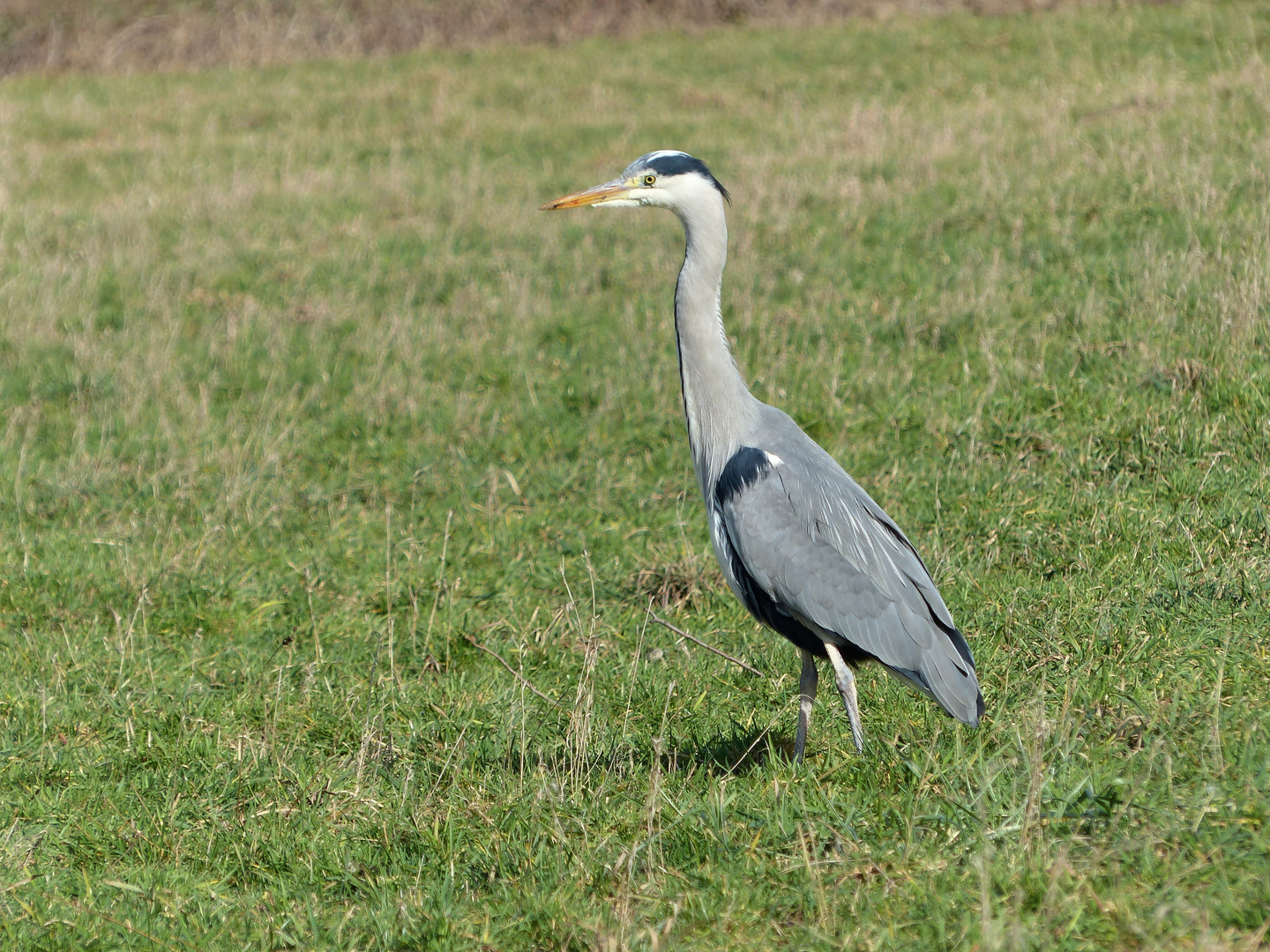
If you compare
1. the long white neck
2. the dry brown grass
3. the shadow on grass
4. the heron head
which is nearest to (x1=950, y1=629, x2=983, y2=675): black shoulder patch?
the shadow on grass

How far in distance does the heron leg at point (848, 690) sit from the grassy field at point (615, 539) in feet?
0.38

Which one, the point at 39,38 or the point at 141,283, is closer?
the point at 141,283

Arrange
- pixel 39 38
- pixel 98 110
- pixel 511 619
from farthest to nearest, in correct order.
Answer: pixel 39 38
pixel 98 110
pixel 511 619

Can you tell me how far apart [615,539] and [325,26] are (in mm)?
17809

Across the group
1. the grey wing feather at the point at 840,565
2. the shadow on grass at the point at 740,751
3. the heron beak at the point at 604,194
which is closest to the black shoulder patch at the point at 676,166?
the heron beak at the point at 604,194

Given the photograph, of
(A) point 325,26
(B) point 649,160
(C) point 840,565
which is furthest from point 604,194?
(A) point 325,26

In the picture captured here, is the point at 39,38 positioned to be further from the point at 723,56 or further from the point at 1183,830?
the point at 1183,830

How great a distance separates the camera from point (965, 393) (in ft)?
23.8

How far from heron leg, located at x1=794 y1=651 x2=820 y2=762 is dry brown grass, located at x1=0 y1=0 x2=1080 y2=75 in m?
17.4

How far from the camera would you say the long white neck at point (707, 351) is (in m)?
5.05

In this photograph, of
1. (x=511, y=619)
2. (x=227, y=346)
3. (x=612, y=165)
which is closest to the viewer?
(x=511, y=619)

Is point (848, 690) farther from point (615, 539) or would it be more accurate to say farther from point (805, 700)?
point (615, 539)

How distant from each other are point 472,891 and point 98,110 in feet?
53.4

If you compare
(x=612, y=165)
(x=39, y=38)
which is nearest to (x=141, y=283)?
(x=612, y=165)
